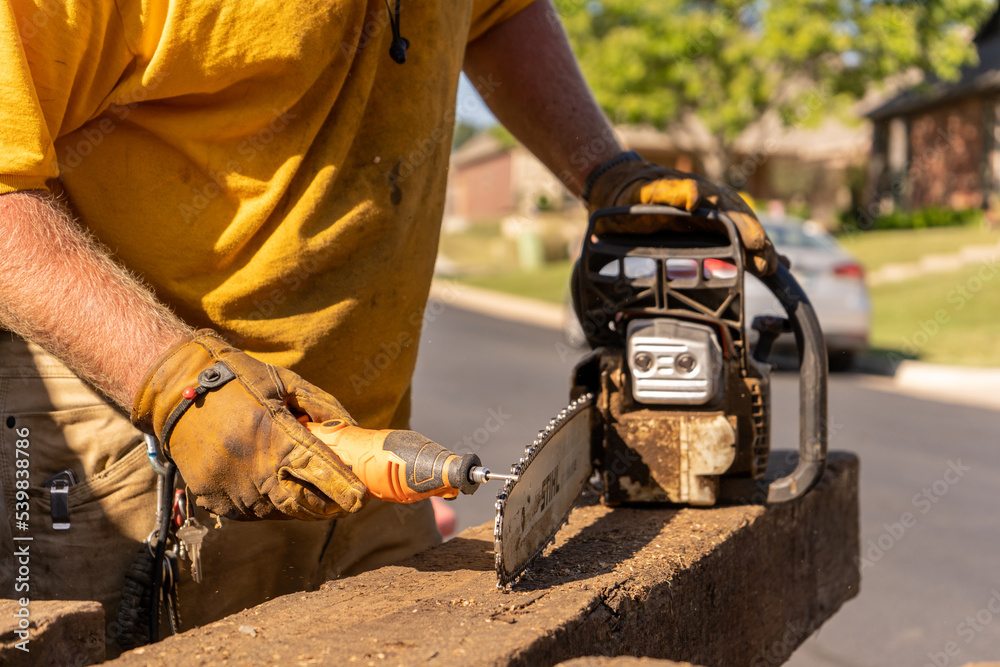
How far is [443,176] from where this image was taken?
6.73 feet

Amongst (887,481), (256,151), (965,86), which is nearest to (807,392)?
(256,151)

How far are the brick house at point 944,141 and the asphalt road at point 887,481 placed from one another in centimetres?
1733

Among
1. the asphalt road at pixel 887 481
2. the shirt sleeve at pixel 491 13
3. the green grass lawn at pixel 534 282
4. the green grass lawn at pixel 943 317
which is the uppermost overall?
the shirt sleeve at pixel 491 13

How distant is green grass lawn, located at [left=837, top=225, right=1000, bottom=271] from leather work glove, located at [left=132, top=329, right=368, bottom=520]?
17.5 m

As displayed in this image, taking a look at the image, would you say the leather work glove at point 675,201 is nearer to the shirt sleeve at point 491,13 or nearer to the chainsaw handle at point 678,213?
the chainsaw handle at point 678,213

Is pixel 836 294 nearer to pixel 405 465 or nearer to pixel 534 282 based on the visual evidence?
pixel 405 465

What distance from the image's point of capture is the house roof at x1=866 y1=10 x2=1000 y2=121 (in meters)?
23.8

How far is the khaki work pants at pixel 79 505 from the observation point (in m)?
1.71

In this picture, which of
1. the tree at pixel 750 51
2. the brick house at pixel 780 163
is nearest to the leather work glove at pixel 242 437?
the tree at pixel 750 51

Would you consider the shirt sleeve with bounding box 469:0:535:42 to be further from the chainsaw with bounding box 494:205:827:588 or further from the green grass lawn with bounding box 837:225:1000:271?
the green grass lawn with bounding box 837:225:1000:271

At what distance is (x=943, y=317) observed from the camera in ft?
42.2

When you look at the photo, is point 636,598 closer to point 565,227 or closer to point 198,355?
point 198,355

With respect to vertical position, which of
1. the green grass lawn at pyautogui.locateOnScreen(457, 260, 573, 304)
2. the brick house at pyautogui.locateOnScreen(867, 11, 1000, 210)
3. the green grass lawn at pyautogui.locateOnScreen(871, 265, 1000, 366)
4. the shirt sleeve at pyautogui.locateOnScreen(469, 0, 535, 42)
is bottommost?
the green grass lawn at pyautogui.locateOnScreen(457, 260, 573, 304)

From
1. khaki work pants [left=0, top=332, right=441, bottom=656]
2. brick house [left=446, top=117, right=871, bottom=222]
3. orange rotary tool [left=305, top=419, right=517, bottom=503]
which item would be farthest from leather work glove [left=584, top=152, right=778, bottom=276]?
brick house [left=446, top=117, right=871, bottom=222]
